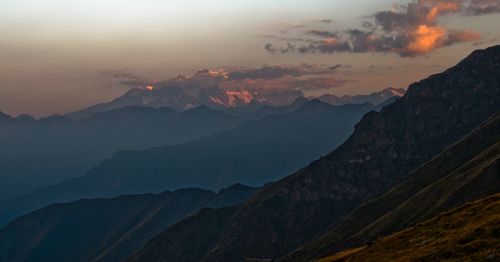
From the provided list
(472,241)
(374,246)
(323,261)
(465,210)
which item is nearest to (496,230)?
(472,241)

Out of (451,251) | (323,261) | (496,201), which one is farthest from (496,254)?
(323,261)


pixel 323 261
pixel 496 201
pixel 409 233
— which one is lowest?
pixel 323 261

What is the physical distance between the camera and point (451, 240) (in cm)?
7106

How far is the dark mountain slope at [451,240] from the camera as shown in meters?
63.8

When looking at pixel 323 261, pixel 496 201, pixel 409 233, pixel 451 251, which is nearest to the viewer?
pixel 451 251

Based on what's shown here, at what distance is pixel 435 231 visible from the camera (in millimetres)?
82875

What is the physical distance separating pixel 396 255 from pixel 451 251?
13427mm

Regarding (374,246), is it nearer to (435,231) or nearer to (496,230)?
(435,231)

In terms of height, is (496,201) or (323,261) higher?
(496,201)

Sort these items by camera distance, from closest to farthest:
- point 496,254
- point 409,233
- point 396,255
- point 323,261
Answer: point 496,254
point 396,255
point 409,233
point 323,261

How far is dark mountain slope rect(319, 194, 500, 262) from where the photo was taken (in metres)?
63.8

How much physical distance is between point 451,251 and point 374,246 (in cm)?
2899

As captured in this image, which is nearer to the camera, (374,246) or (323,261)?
(374,246)

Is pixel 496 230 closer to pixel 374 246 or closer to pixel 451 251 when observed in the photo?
pixel 451 251
